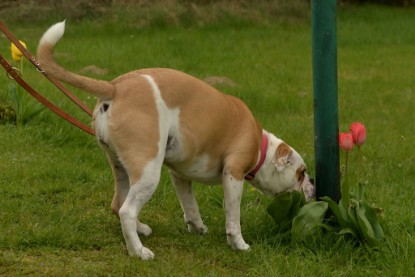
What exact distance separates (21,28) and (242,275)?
11.9 m

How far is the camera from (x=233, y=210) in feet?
16.3

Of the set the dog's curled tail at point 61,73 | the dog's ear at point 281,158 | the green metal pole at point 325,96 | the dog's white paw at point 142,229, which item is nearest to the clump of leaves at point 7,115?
the dog's white paw at point 142,229

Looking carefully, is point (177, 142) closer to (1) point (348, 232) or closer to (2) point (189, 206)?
(2) point (189, 206)

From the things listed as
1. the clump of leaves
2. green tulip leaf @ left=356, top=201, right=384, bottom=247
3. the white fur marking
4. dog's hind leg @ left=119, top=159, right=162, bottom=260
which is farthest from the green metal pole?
the clump of leaves

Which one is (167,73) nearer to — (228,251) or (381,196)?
(228,251)

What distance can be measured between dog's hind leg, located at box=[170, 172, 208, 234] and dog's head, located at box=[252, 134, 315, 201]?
49 centimetres

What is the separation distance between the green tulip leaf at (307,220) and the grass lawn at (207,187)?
0.08 m

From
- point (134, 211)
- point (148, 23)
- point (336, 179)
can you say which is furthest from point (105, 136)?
point (148, 23)

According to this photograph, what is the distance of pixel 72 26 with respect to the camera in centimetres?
1544

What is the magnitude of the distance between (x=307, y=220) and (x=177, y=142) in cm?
102

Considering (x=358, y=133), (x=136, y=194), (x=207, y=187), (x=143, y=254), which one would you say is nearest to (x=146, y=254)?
(x=143, y=254)

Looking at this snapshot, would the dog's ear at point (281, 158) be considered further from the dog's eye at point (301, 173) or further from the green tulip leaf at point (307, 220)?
the green tulip leaf at point (307, 220)

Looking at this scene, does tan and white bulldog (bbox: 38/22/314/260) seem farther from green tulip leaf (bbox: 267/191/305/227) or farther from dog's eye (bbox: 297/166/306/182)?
green tulip leaf (bbox: 267/191/305/227)

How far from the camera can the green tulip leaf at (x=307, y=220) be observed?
16.1ft
